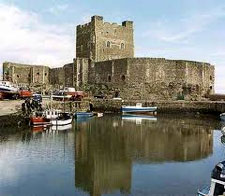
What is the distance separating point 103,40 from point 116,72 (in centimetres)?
420

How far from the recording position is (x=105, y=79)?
43812 millimetres

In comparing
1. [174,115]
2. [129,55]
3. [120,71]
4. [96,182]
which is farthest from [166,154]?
[129,55]

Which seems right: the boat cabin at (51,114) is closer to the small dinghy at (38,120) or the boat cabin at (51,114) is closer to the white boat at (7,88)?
the small dinghy at (38,120)

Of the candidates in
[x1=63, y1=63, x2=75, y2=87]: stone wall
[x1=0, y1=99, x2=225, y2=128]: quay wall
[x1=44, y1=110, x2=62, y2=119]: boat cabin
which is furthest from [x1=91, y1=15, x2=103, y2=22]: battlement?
[x1=44, y1=110, x2=62, y2=119]: boat cabin

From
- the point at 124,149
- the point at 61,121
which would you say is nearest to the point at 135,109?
the point at 61,121

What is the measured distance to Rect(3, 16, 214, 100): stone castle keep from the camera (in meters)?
41.8

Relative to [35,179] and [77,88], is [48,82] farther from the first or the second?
[35,179]

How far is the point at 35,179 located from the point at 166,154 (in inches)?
246

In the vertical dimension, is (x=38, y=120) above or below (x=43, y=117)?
below

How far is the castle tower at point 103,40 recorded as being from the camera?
43.7 meters

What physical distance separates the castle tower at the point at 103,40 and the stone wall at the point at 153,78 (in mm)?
2122

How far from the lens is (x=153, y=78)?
1644 inches

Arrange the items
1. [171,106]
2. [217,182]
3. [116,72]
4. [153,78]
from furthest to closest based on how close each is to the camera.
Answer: [116,72], [153,78], [171,106], [217,182]

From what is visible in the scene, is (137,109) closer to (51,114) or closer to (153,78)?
(153,78)
